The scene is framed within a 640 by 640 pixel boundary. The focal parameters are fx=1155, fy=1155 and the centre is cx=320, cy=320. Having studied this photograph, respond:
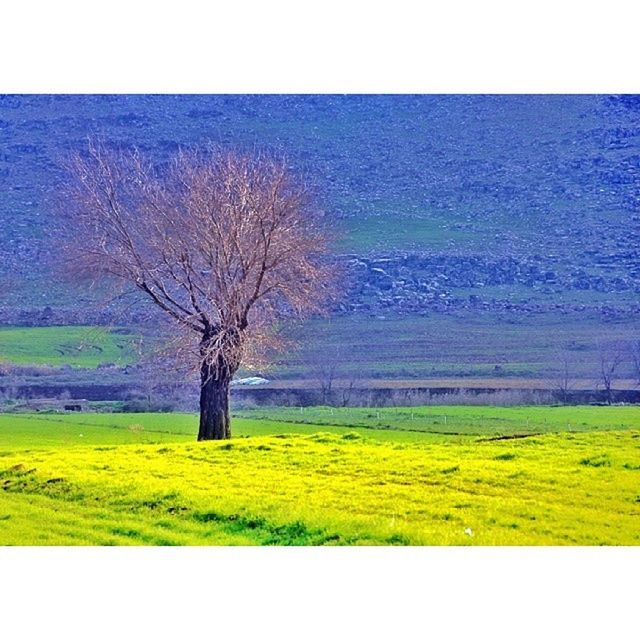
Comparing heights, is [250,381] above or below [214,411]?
above

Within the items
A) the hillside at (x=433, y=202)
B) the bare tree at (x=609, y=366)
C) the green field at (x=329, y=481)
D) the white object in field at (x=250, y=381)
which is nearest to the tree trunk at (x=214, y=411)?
the green field at (x=329, y=481)

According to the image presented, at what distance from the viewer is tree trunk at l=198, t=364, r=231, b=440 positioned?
26922 millimetres

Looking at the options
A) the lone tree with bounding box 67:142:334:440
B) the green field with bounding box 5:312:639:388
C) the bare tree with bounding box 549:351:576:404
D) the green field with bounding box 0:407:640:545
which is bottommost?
the green field with bounding box 0:407:640:545

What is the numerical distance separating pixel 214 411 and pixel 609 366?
35.2 feet

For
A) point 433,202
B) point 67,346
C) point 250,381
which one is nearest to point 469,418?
point 250,381

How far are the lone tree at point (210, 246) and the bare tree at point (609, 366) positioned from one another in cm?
807

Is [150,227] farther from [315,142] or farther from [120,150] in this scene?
[315,142]

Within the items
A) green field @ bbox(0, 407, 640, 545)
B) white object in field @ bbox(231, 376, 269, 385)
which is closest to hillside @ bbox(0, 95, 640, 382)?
white object in field @ bbox(231, 376, 269, 385)

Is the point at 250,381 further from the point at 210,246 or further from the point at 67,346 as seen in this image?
the point at 67,346

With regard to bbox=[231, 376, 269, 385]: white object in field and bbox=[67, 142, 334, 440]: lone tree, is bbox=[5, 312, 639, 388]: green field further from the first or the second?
bbox=[67, 142, 334, 440]: lone tree

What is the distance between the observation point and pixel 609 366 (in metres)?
30.5

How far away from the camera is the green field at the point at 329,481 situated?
1880cm

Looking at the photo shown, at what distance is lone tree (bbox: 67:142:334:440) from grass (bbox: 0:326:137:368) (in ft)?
6.19

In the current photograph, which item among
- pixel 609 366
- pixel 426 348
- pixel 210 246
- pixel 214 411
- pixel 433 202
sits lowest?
pixel 214 411
